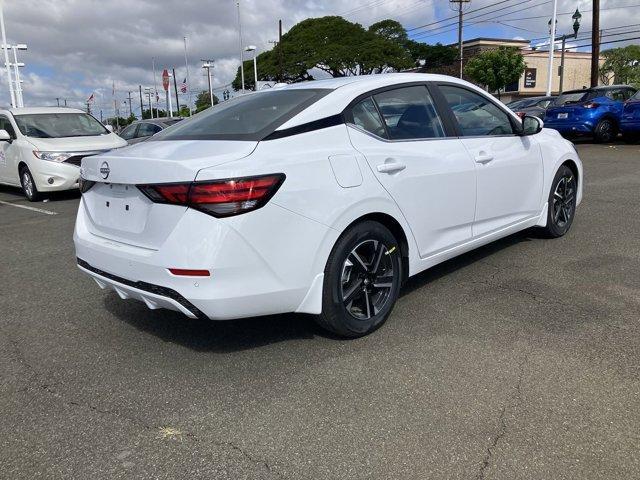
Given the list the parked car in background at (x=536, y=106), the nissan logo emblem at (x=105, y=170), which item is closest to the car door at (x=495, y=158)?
the nissan logo emblem at (x=105, y=170)

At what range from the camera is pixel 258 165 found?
2.80 m

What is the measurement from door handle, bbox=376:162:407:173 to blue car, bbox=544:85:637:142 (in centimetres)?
1378

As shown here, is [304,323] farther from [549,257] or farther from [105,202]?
[549,257]

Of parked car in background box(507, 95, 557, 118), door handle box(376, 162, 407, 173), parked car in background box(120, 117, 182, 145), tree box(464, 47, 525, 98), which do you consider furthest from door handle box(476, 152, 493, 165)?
tree box(464, 47, 525, 98)

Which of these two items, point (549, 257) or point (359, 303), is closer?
point (359, 303)

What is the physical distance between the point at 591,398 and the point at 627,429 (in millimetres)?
261

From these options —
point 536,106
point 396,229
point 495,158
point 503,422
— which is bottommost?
point 503,422

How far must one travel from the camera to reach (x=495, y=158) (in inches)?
171

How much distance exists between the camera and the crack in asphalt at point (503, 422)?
2.24 m

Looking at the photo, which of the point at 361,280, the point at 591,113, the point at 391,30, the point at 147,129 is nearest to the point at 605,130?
the point at 591,113

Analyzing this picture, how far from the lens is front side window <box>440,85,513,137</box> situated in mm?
4172

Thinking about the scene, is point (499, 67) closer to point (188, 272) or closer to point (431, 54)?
point (431, 54)

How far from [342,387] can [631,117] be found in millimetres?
14404

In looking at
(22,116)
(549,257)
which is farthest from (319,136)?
(22,116)
